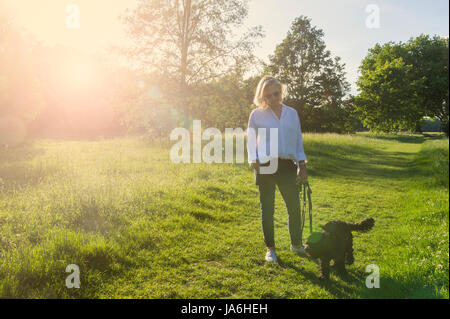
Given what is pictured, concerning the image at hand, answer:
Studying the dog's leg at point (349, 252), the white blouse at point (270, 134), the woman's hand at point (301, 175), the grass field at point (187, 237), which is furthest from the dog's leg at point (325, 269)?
the white blouse at point (270, 134)

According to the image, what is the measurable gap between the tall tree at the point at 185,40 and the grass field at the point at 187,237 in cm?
1002

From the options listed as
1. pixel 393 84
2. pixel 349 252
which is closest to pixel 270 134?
pixel 349 252

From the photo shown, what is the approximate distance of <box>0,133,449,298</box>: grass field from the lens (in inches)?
138

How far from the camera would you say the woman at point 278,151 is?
4.04 meters

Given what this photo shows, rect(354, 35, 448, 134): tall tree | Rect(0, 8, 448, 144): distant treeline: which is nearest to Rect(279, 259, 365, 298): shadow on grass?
Rect(0, 8, 448, 144): distant treeline

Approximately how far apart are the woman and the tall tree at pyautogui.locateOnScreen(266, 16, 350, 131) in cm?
3445

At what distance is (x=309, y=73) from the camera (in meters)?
37.8

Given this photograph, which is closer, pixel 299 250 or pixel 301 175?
pixel 301 175

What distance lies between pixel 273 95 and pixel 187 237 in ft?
9.63

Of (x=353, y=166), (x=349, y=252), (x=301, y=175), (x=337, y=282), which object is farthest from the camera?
(x=353, y=166)

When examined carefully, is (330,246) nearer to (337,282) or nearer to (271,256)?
(337,282)

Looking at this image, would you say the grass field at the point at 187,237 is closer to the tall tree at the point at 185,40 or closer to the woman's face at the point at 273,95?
the woman's face at the point at 273,95

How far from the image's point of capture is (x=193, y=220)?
19.5 feet
